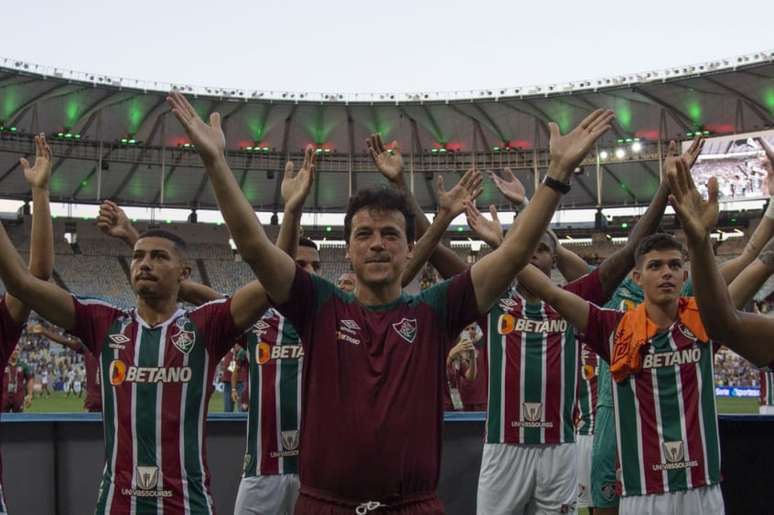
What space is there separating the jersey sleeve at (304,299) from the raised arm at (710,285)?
1.38 m

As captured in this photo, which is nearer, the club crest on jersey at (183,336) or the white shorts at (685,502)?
the club crest on jersey at (183,336)

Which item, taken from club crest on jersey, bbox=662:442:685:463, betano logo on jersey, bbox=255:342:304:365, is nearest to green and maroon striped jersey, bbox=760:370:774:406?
club crest on jersey, bbox=662:442:685:463

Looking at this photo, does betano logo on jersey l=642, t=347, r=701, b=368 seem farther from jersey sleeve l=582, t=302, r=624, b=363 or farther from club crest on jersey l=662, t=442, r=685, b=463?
club crest on jersey l=662, t=442, r=685, b=463

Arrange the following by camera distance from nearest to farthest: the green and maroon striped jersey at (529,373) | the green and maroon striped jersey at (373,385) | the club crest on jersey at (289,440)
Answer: the green and maroon striped jersey at (373,385) → the club crest on jersey at (289,440) → the green and maroon striped jersey at (529,373)

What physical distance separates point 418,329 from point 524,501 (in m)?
2.54

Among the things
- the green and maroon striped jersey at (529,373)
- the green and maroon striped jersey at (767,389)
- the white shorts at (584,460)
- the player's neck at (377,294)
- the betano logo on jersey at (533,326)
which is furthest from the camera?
the green and maroon striped jersey at (767,389)

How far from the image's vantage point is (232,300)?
377 centimetres

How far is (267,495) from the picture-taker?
15.6ft

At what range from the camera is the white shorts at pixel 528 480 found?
4934 mm

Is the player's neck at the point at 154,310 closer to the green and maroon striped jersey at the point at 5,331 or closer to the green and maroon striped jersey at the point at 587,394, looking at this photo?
the green and maroon striped jersey at the point at 5,331

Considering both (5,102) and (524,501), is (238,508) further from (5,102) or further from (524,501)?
(5,102)

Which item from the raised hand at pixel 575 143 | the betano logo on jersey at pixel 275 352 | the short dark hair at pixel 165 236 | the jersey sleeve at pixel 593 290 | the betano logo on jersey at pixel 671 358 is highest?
the raised hand at pixel 575 143

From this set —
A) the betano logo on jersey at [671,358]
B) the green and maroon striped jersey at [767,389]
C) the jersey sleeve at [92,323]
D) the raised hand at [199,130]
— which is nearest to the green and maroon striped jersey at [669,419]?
the betano logo on jersey at [671,358]

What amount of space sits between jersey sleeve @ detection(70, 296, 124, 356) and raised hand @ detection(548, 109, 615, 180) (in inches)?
92.4
